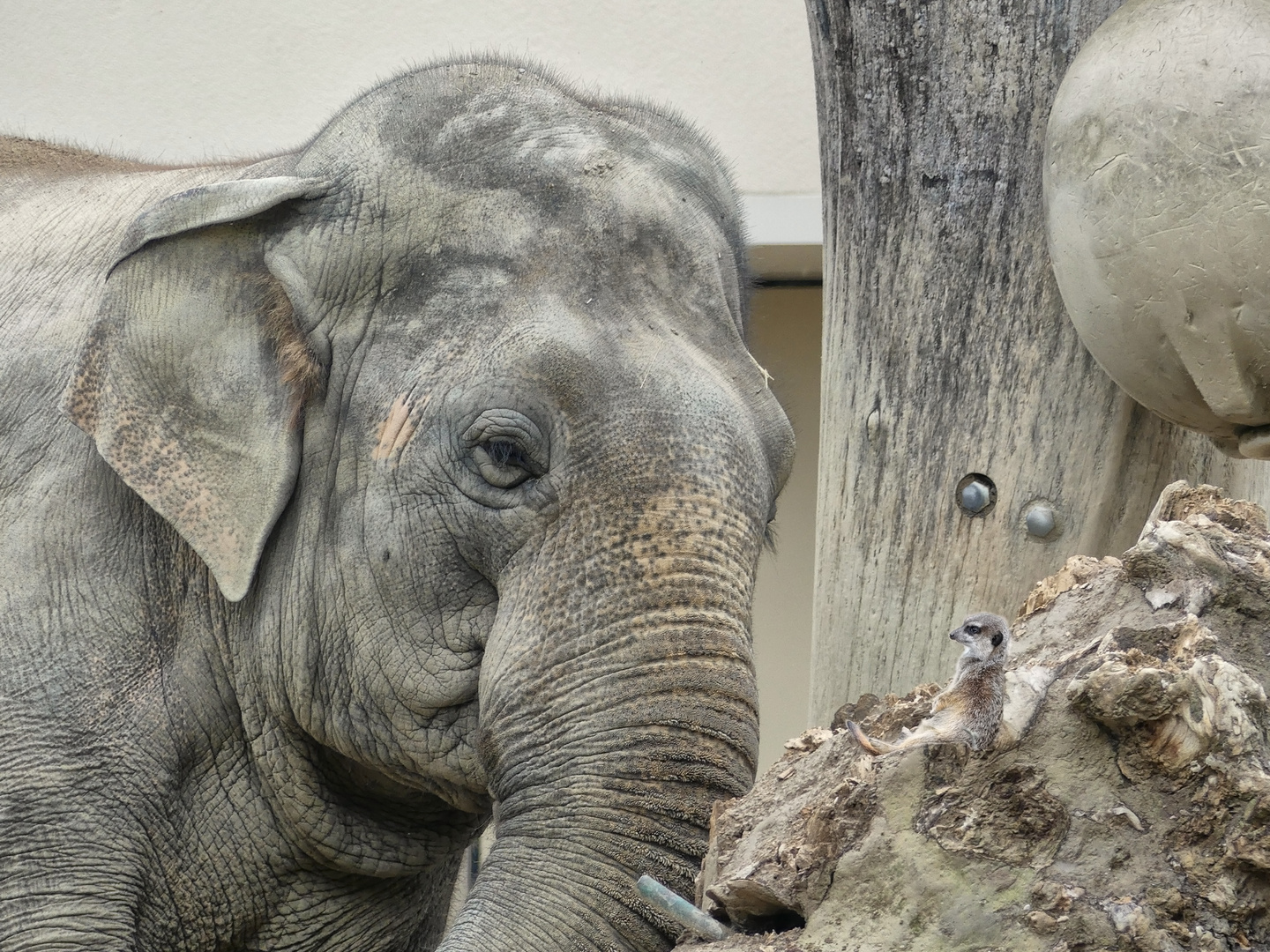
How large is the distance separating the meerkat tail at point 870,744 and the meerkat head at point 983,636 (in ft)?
0.42

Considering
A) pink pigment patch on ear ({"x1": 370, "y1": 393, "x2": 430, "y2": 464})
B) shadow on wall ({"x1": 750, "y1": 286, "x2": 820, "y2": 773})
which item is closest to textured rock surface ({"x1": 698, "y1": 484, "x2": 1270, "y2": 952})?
pink pigment patch on ear ({"x1": 370, "y1": 393, "x2": 430, "y2": 464})

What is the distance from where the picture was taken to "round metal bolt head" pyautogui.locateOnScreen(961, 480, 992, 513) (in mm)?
2549

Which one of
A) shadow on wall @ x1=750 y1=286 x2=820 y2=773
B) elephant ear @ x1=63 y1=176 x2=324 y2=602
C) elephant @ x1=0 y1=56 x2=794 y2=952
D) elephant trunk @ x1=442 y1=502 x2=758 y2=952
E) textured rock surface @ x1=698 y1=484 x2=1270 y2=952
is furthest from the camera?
shadow on wall @ x1=750 y1=286 x2=820 y2=773

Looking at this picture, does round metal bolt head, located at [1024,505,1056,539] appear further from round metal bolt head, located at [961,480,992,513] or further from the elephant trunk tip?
the elephant trunk tip

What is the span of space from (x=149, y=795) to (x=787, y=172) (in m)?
3.61

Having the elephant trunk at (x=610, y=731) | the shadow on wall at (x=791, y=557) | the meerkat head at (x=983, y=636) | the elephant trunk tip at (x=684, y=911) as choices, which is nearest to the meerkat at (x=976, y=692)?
the meerkat head at (x=983, y=636)

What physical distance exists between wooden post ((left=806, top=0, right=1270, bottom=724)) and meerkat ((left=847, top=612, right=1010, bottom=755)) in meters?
1.06

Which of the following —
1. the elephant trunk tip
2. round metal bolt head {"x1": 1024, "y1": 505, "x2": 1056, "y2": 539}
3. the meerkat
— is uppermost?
the meerkat

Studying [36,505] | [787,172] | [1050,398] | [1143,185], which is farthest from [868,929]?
[787,172]

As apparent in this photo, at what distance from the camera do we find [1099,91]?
1990mm

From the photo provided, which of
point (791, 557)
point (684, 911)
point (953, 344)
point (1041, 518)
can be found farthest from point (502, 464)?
point (791, 557)

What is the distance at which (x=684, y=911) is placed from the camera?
5.14ft

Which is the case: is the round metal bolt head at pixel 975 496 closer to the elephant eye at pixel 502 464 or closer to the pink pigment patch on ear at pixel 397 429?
the elephant eye at pixel 502 464

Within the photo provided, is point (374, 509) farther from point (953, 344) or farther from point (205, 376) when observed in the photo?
point (953, 344)
